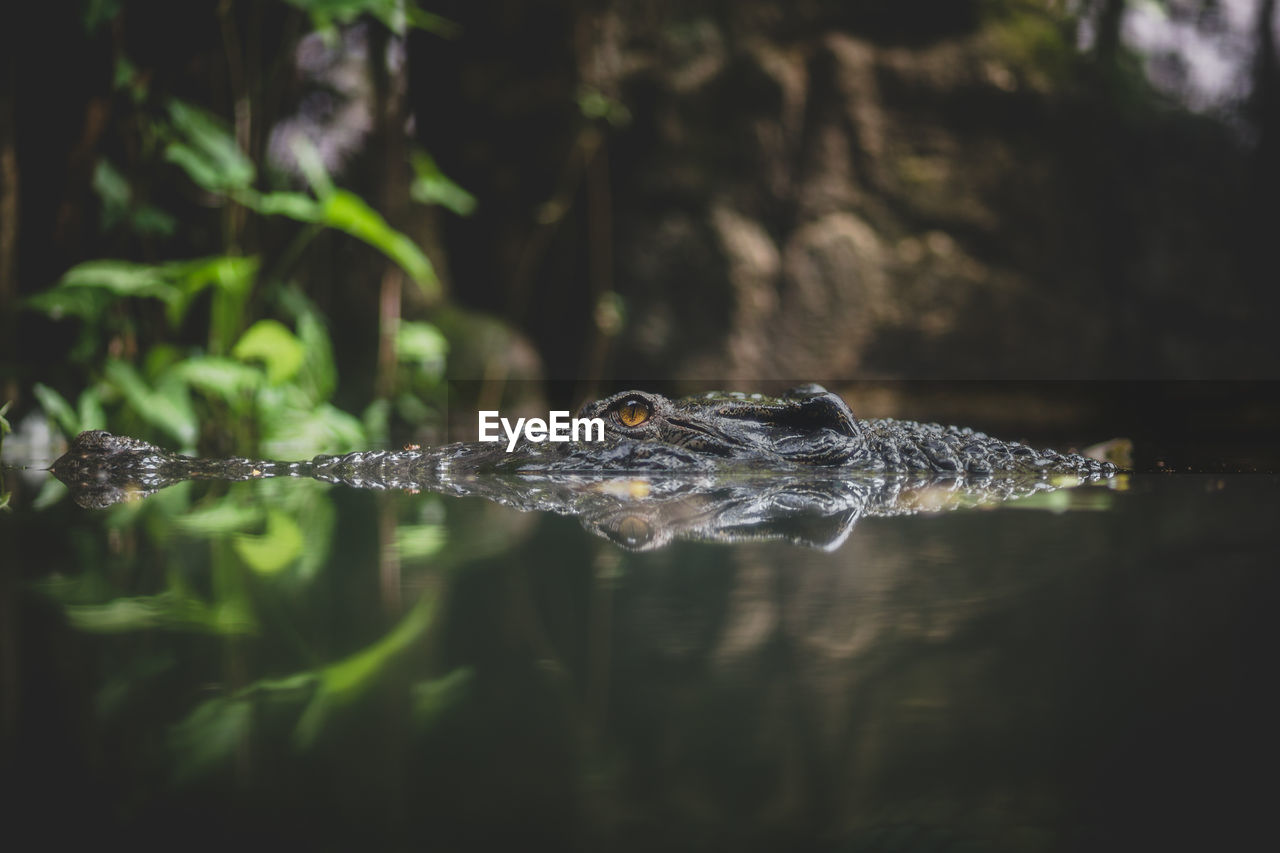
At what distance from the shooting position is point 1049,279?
19.6 feet

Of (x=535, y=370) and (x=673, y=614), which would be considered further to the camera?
(x=535, y=370)

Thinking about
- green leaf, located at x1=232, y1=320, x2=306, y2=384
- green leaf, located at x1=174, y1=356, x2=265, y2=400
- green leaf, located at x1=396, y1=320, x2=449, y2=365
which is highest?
green leaf, located at x1=396, y1=320, x2=449, y2=365

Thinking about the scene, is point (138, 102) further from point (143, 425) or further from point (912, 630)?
point (912, 630)

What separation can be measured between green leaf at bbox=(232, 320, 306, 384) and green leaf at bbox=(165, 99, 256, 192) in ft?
2.18

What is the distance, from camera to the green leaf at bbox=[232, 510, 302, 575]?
112 cm

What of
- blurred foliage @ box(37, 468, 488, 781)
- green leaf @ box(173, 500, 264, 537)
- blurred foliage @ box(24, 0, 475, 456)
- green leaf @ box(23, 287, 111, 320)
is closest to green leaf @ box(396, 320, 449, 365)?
blurred foliage @ box(24, 0, 475, 456)

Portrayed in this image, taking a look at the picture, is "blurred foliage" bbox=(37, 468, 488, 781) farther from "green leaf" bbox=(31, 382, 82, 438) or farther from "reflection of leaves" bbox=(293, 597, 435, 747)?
"green leaf" bbox=(31, 382, 82, 438)

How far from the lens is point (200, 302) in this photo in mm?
4336

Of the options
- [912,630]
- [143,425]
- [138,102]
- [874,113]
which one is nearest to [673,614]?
[912,630]

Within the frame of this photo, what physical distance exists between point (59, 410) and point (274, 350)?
2.70ft

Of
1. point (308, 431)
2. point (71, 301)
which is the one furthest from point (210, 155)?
point (308, 431)

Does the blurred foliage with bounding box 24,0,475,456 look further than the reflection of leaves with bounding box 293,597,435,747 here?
Yes

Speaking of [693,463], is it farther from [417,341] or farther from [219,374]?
[417,341]

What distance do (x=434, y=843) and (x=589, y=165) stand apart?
5.91 meters
